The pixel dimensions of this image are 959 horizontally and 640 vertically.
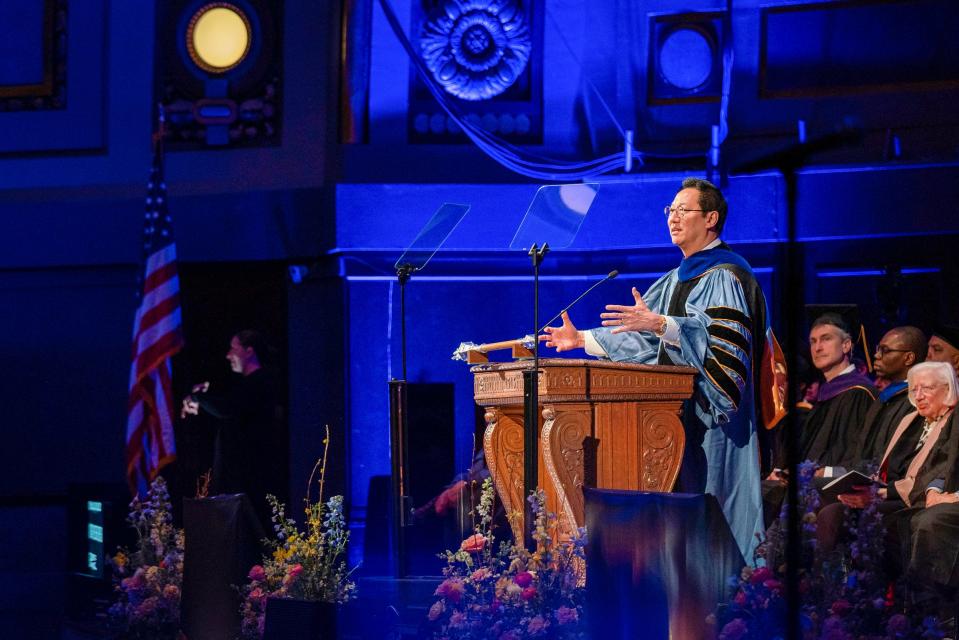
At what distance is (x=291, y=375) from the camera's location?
9086mm

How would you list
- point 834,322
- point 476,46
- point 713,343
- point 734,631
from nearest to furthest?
point 734,631 < point 713,343 < point 834,322 < point 476,46

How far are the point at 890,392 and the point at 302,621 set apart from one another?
340 cm

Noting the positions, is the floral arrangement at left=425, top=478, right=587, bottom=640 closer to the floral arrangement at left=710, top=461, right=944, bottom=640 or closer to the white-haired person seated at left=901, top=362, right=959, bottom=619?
the floral arrangement at left=710, top=461, right=944, bottom=640

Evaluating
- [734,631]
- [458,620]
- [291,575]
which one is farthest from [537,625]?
[291,575]

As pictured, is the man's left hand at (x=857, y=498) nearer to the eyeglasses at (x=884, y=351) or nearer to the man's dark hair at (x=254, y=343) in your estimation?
the eyeglasses at (x=884, y=351)

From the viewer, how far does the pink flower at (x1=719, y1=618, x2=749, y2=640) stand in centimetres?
456

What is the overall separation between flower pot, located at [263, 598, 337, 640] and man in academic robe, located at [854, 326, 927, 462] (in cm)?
293

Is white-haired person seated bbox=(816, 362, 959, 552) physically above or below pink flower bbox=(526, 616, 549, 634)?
above

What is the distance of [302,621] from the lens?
5.17 m

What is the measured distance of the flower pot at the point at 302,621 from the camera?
5.15 meters

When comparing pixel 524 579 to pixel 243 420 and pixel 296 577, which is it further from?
pixel 243 420

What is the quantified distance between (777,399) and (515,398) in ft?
4.05

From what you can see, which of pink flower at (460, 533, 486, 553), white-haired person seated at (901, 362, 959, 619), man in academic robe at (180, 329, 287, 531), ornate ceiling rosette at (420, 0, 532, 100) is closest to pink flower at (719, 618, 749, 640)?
white-haired person seated at (901, 362, 959, 619)

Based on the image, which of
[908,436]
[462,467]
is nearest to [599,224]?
[462,467]
